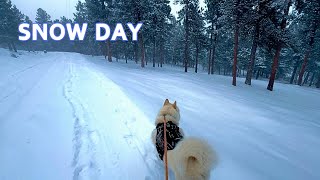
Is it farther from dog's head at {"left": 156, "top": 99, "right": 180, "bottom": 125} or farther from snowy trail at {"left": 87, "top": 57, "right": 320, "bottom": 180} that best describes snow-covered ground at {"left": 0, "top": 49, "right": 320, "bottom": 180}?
dog's head at {"left": 156, "top": 99, "right": 180, "bottom": 125}

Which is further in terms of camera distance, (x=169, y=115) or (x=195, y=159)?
(x=169, y=115)

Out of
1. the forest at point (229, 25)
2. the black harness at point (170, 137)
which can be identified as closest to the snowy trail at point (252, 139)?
the black harness at point (170, 137)

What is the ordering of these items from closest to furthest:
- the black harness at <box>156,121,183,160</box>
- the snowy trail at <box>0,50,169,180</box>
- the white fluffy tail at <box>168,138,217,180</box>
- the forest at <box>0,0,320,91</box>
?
the white fluffy tail at <box>168,138,217,180</box>
the black harness at <box>156,121,183,160</box>
the snowy trail at <box>0,50,169,180</box>
the forest at <box>0,0,320,91</box>

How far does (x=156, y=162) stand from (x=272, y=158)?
9.61ft

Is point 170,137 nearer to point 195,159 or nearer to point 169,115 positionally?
point 169,115

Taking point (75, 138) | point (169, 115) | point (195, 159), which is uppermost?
point (169, 115)

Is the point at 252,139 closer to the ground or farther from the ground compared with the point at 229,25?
closer to the ground

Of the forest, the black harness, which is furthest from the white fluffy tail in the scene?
the forest

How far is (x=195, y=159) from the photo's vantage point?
113 inches

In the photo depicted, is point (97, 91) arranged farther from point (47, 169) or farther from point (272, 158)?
point (272, 158)

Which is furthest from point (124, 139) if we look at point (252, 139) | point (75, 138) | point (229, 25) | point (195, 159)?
point (229, 25)

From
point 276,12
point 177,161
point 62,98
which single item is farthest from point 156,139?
point 276,12

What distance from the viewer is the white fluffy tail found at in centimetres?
280

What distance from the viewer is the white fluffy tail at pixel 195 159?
2799 mm
